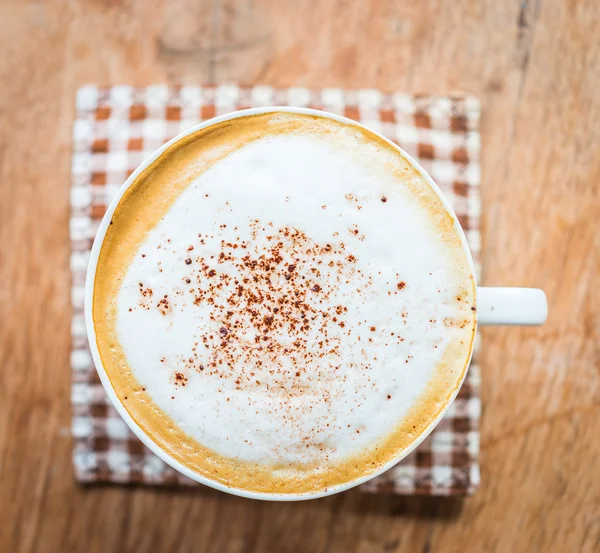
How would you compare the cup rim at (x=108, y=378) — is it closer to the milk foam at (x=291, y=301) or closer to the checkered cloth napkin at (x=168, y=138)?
the milk foam at (x=291, y=301)

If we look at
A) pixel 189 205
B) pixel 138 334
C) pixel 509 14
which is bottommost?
pixel 138 334

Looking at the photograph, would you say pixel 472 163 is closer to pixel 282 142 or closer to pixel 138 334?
pixel 282 142

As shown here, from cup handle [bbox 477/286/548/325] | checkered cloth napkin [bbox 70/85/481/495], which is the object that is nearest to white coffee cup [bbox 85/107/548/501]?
cup handle [bbox 477/286/548/325]

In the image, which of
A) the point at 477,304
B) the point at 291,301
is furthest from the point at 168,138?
the point at 477,304

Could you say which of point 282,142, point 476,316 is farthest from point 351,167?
point 476,316

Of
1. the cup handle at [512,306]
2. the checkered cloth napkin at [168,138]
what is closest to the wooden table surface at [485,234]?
the checkered cloth napkin at [168,138]

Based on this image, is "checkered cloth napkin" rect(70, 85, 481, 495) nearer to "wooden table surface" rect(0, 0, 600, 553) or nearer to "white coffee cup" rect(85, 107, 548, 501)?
"wooden table surface" rect(0, 0, 600, 553)
